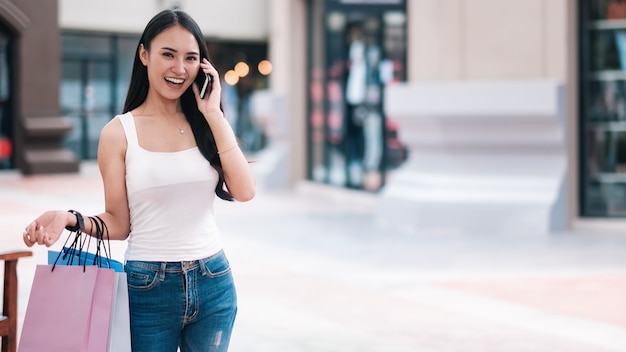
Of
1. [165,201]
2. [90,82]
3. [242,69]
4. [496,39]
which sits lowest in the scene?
[165,201]

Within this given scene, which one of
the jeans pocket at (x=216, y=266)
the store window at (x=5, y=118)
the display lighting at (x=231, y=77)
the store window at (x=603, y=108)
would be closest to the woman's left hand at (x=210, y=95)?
the jeans pocket at (x=216, y=266)

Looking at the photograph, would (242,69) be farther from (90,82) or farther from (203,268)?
(203,268)

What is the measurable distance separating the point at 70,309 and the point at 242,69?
22.9 metres

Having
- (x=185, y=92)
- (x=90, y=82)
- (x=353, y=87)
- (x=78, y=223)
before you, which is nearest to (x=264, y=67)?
(x=90, y=82)

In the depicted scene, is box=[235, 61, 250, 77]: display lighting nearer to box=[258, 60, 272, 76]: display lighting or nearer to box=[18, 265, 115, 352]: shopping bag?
box=[258, 60, 272, 76]: display lighting

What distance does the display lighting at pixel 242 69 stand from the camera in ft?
80.5

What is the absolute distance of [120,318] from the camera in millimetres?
2215

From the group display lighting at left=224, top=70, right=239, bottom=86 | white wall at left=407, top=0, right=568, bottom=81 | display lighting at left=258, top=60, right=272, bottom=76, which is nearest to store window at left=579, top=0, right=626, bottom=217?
white wall at left=407, top=0, right=568, bottom=81

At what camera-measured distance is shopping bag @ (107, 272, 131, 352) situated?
2.20 metres

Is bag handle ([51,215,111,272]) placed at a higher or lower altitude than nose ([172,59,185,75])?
lower

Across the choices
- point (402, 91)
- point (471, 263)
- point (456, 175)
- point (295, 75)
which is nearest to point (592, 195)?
point (456, 175)

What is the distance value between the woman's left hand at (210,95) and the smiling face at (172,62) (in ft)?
0.11

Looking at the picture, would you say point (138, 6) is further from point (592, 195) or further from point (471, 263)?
point (592, 195)

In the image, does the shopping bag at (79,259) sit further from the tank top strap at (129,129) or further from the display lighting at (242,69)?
the display lighting at (242,69)
